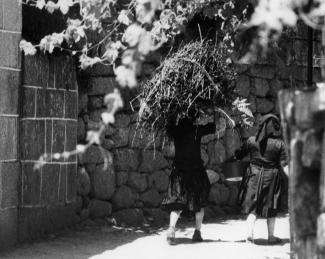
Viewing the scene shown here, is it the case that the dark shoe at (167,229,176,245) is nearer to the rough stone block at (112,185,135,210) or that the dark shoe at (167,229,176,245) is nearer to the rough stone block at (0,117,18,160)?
the rough stone block at (112,185,135,210)

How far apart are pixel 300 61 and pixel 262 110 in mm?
929

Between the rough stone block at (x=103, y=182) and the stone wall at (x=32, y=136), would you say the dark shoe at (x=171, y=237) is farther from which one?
the rough stone block at (x=103, y=182)

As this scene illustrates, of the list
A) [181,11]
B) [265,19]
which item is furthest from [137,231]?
[265,19]

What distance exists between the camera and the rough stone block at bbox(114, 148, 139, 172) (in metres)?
7.92

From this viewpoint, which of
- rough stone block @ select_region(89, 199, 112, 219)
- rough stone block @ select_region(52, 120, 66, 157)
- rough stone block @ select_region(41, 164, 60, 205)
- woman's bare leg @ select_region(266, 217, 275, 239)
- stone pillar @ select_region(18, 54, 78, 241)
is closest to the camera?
stone pillar @ select_region(18, 54, 78, 241)

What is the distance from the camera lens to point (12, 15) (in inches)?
249

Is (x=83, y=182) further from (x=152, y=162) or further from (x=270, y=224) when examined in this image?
(x=270, y=224)

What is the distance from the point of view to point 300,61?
31.3 ft

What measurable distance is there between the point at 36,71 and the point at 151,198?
2.22 metres

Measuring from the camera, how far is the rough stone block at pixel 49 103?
6857mm

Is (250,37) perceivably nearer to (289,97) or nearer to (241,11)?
(289,97)

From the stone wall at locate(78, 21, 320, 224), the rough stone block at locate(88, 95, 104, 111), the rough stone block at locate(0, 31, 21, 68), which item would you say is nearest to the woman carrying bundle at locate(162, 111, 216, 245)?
the stone wall at locate(78, 21, 320, 224)

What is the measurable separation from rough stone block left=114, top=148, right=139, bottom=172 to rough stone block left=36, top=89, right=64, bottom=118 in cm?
99

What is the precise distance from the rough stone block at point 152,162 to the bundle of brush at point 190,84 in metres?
1.85
